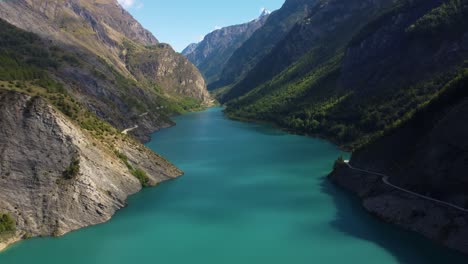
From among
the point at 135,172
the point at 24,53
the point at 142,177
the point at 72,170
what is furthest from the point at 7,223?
the point at 24,53

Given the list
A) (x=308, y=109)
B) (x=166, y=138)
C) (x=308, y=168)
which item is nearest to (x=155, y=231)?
(x=308, y=168)

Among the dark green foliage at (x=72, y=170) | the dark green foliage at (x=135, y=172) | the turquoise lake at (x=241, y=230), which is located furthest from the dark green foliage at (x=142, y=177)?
the dark green foliage at (x=72, y=170)

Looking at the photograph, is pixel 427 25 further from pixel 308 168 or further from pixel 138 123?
A: pixel 138 123

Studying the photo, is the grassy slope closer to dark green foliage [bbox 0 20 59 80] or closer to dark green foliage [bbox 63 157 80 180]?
dark green foliage [bbox 63 157 80 180]

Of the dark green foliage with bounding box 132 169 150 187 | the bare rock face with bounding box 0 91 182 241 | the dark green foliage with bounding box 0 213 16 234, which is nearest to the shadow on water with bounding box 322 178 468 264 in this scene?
the dark green foliage with bounding box 132 169 150 187

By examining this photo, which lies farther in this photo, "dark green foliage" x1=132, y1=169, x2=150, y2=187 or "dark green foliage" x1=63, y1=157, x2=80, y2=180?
"dark green foliage" x1=132, y1=169, x2=150, y2=187

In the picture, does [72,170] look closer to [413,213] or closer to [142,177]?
[142,177]
